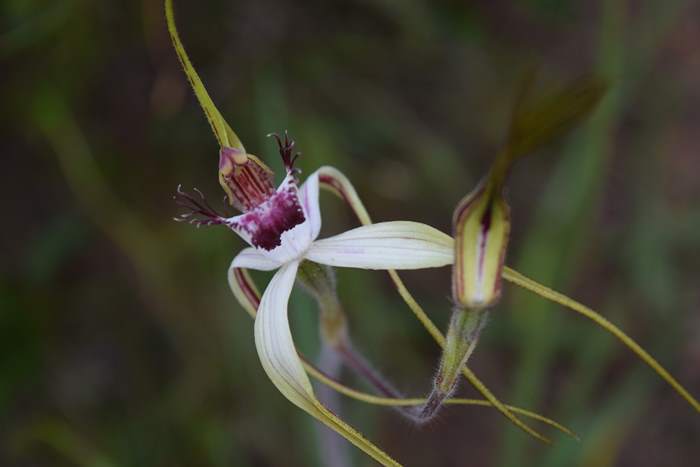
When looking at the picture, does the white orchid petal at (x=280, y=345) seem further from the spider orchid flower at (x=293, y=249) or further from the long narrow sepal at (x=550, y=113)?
the long narrow sepal at (x=550, y=113)

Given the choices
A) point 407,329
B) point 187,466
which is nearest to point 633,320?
point 407,329

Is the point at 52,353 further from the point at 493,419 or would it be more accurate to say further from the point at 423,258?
the point at 423,258

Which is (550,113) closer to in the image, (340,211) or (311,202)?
(311,202)

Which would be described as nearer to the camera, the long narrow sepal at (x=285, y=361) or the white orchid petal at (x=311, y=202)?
the long narrow sepal at (x=285, y=361)

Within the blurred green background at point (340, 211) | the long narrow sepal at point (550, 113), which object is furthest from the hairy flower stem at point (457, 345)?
the blurred green background at point (340, 211)

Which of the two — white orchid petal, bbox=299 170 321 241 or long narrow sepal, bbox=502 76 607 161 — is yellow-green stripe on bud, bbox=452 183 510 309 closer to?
long narrow sepal, bbox=502 76 607 161
